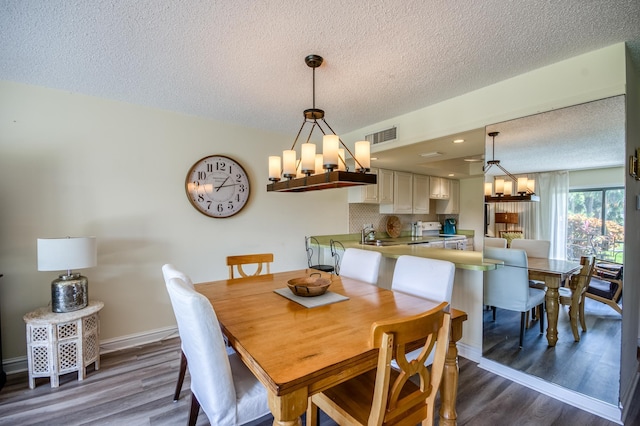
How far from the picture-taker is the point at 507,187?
7.80ft

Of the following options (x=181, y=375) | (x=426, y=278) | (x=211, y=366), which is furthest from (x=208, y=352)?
(x=426, y=278)

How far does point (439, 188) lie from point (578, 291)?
147 inches

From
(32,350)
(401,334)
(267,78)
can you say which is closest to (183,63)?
(267,78)

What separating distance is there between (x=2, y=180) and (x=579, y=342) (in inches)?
182

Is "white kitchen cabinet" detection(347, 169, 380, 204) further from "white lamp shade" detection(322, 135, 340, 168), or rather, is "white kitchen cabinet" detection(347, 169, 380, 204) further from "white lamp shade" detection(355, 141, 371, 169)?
"white lamp shade" detection(322, 135, 340, 168)

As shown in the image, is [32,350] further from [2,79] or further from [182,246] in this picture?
[2,79]

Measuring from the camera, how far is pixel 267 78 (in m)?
2.26

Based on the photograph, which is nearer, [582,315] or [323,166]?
[323,166]

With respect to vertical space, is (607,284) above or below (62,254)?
below

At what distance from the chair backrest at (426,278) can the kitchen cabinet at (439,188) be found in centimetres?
367

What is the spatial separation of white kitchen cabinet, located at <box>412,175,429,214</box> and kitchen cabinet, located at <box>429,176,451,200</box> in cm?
16

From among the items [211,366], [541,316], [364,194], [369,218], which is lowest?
[541,316]

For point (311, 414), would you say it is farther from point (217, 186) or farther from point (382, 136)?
point (382, 136)

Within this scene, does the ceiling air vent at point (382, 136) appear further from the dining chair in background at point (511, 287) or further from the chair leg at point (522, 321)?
the chair leg at point (522, 321)
